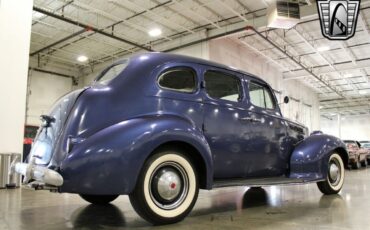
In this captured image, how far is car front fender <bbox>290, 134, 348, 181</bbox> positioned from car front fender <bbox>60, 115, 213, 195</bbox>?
92.8 inches

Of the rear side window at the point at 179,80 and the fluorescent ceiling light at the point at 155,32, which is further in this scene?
the fluorescent ceiling light at the point at 155,32

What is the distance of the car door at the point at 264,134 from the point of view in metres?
4.13

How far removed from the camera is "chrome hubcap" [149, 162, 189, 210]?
2.98 m

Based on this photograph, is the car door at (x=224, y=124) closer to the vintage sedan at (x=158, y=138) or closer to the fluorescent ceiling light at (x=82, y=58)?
the vintage sedan at (x=158, y=138)

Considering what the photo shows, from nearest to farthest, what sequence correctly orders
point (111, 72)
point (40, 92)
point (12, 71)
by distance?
point (111, 72), point (12, 71), point (40, 92)

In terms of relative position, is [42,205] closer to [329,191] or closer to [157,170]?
[157,170]

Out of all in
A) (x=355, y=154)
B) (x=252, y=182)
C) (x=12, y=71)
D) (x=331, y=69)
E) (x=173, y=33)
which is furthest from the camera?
(x=331, y=69)

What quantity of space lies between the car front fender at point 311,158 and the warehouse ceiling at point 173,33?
282 inches

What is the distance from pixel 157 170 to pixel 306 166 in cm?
251

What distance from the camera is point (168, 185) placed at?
9.94 ft

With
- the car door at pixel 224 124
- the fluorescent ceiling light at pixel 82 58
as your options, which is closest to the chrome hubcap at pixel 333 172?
the car door at pixel 224 124

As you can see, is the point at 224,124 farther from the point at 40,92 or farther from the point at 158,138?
the point at 40,92

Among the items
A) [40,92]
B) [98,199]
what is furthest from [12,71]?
[40,92]

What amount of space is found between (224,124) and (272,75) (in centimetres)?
1548
